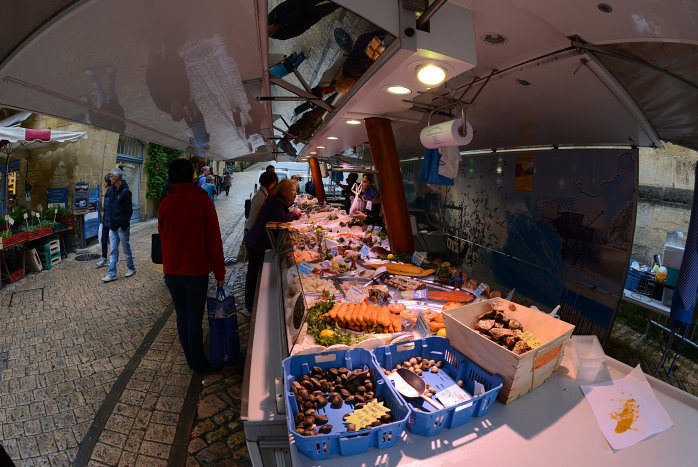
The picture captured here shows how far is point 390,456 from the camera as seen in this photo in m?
1.47

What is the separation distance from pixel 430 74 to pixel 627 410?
97.1 inches

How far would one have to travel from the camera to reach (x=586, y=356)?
208 centimetres

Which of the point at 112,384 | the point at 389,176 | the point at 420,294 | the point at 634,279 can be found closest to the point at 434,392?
the point at 420,294

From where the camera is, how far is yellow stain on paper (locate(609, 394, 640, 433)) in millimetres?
1669

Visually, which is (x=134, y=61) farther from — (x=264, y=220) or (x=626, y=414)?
(x=626, y=414)

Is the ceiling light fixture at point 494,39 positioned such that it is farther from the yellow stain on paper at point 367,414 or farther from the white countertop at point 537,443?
the yellow stain on paper at point 367,414

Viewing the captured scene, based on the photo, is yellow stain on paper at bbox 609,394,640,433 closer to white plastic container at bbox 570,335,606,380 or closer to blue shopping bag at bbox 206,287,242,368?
white plastic container at bbox 570,335,606,380

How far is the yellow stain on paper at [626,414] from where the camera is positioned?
1.67 metres

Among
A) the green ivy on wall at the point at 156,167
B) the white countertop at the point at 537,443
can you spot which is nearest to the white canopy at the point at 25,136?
the green ivy on wall at the point at 156,167

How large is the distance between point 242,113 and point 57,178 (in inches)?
346

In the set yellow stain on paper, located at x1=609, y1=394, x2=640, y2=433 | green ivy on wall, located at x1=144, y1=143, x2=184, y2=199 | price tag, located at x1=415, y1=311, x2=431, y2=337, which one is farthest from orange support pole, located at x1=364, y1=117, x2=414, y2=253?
green ivy on wall, located at x1=144, y1=143, x2=184, y2=199

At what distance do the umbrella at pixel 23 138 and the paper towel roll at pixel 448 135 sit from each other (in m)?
8.94

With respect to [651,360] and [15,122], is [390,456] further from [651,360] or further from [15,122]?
[15,122]

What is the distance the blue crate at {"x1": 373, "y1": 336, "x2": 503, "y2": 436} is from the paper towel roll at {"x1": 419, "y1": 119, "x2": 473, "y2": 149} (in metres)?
1.93
